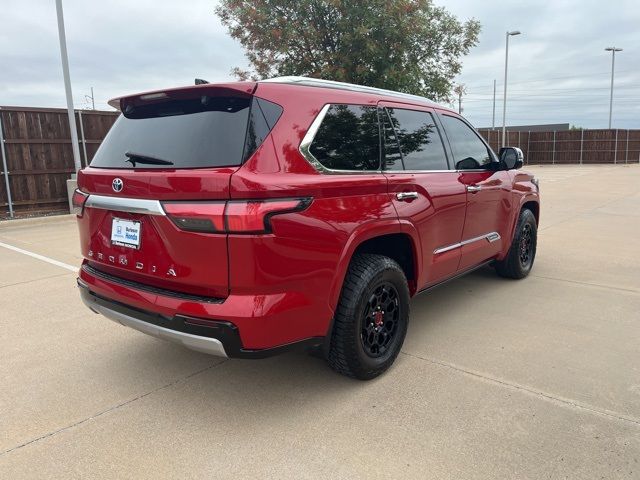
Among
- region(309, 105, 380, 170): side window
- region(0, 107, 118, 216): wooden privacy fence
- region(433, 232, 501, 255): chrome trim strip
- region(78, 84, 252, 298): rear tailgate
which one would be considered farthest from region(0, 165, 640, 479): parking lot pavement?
region(0, 107, 118, 216): wooden privacy fence

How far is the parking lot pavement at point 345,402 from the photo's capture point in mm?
2416

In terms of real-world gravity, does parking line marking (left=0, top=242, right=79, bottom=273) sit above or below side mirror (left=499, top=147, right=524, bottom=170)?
below

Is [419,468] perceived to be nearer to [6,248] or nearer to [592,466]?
[592,466]

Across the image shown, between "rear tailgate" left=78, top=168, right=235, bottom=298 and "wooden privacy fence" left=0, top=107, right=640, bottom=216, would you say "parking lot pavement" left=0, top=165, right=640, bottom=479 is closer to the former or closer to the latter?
"rear tailgate" left=78, top=168, right=235, bottom=298

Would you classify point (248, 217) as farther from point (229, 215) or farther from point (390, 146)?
point (390, 146)

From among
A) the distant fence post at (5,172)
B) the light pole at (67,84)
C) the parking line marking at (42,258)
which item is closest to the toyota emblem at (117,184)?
the parking line marking at (42,258)

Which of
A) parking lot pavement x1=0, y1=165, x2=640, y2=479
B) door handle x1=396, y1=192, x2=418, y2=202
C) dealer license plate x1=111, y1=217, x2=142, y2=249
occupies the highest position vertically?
door handle x1=396, y1=192, x2=418, y2=202

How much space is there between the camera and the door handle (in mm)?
3237

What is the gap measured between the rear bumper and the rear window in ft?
2.59

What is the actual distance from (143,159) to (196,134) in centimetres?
35

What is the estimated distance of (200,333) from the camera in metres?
2.48

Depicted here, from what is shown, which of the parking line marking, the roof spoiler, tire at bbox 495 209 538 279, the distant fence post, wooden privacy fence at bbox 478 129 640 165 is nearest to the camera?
the roof spoiler

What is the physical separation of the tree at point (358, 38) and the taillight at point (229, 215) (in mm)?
9852

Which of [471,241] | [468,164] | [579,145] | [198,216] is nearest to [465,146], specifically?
[468,164]
